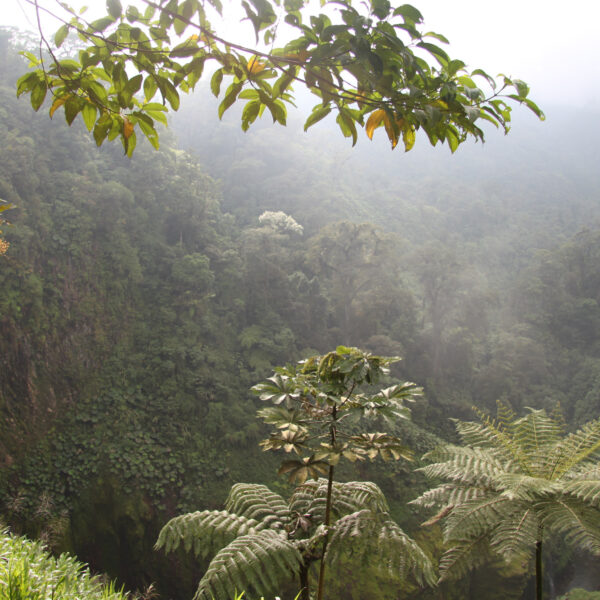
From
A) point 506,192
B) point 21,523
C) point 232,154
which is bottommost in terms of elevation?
point 21,523

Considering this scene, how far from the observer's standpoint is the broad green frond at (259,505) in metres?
2.49

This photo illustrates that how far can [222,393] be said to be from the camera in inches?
322

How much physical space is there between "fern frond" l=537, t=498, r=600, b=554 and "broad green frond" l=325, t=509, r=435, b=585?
1036 mm

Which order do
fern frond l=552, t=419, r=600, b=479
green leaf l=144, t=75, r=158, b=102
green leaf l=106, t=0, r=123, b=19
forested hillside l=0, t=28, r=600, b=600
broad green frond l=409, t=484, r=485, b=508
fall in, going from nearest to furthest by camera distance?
green leaf l=106, t=0, r=123, b=19
green leaf l=144, t=75, r=158, b=102
broad green frond l=409, t=484, r=485, b=508
fern frond l=552, t=419, r=600, b=479
forested hillside l=0, t=28, r=600, b=600

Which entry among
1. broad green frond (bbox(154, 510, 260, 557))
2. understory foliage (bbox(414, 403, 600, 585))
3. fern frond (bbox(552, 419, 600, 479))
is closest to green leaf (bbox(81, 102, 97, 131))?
broad green frond (bbox(154, 510, 260, 557))

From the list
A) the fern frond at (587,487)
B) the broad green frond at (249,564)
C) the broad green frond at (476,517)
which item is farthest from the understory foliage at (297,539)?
the fern frond at (587,487)

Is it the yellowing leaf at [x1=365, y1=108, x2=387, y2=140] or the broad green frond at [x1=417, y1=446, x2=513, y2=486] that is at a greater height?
the yellowing leaf at [x1=365, y1=108, x2=387, y2=140]

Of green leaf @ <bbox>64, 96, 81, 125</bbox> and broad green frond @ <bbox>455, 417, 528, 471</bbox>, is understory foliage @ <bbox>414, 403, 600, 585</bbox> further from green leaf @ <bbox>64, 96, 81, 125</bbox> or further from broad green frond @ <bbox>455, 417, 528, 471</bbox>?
green leaf @ <bbox>64, 96, 81, 125</bbox>

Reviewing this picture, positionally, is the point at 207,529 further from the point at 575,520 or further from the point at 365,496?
the point at 575,520

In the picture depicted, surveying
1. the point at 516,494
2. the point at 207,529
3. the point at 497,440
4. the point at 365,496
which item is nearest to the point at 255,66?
the point at 365,496

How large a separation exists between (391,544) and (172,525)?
136 cm

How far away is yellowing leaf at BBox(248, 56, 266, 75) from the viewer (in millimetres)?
1058

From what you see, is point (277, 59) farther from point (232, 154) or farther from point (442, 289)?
point (232, 154)

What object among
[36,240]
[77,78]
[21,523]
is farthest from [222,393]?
[77,78]
